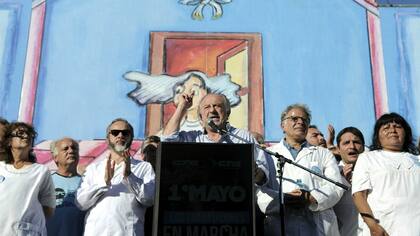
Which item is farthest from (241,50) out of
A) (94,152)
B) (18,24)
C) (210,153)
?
(210,153)

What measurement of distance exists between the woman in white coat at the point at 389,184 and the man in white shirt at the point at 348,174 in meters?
0.37

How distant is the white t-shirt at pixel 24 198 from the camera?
2873 mm

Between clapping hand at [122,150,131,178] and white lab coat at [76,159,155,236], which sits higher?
clapping hand at [122,150,131,178]

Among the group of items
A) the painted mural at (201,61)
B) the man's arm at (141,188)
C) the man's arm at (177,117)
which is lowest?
the man's arm at (141,188)

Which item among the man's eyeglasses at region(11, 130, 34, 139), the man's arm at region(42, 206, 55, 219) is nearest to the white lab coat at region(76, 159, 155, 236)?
the man's arm at region(42, 206, 55, 219)

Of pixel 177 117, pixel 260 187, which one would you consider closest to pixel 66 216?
pixel 177 117

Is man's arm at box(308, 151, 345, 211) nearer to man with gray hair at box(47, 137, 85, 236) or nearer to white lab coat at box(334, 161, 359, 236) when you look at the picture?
white lab coat at box(334, 161, 359, 236)

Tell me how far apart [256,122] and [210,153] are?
245 cm

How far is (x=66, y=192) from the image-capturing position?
11.5 feet

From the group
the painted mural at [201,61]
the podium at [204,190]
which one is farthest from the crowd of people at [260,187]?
the painted mural at [201,61]

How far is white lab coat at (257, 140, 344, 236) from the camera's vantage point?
3.08 metres

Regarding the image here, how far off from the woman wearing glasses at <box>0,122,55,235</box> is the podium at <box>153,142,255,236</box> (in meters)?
0.93

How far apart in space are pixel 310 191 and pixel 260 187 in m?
0.27

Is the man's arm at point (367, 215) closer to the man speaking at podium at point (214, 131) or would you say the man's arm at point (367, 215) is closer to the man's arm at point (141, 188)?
the man speaking at podium at point (214, 131)
